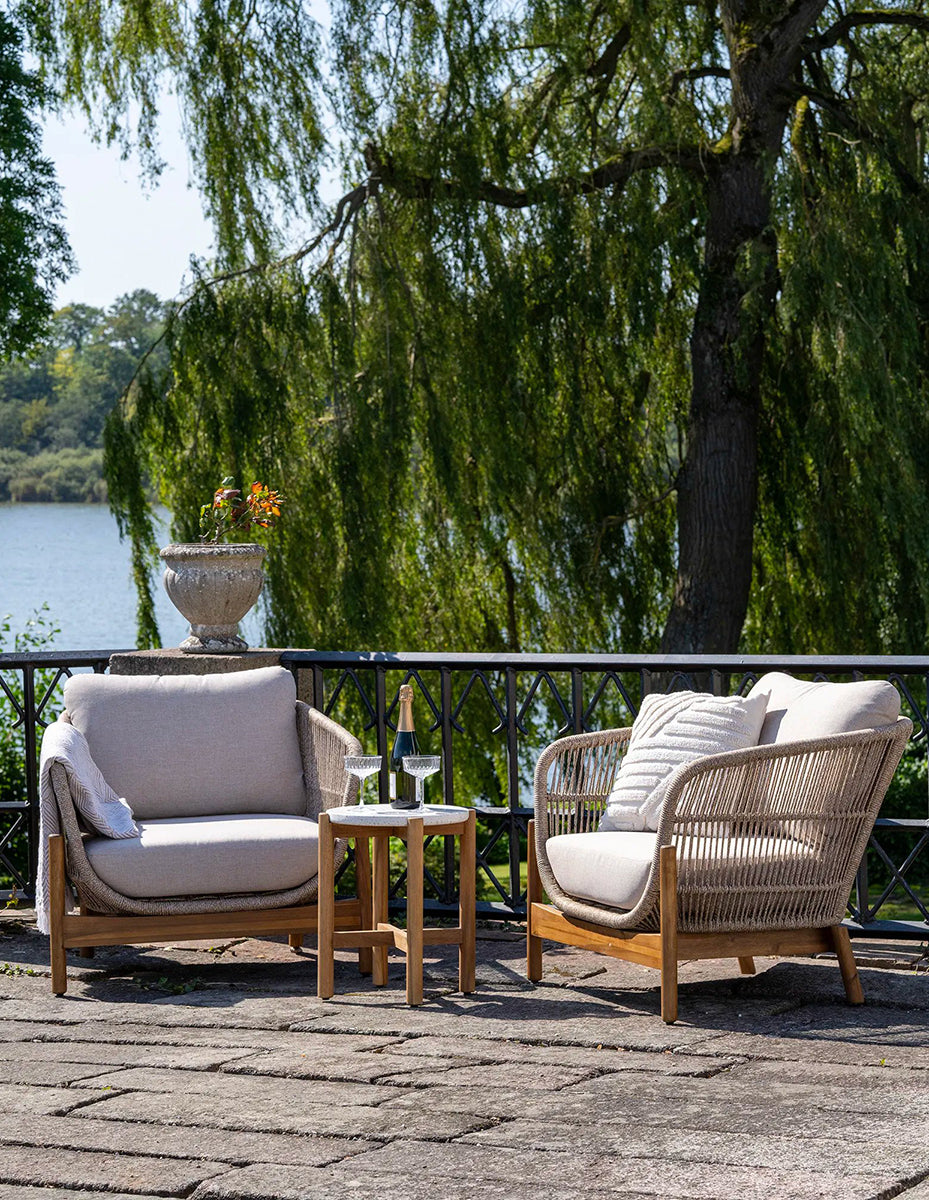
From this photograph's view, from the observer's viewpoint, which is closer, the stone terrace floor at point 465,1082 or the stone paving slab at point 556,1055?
the stone terrace floor at point 465,1082

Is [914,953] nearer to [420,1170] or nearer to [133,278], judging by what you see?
[420,1170]

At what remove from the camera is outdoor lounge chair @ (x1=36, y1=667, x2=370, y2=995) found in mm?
4695

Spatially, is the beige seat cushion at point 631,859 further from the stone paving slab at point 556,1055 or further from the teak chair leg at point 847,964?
the stone paving slab at point 556,1055

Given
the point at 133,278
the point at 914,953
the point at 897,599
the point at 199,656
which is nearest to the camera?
the point at 914,953

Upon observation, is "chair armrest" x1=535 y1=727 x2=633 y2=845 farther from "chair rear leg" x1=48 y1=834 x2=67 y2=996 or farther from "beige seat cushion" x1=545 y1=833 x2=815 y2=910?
"chair rear leg" x1=48 y1=834 x2=67 y2=996

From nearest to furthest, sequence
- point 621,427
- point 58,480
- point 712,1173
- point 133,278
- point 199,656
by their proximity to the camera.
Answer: point 712,1173 < point 199,656 < point 621,427 < point 133,278 < point 58,480

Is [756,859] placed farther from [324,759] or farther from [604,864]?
[324,759]

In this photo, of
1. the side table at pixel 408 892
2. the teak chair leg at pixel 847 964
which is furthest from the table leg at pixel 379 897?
the teak chair leg at pixel 847 964

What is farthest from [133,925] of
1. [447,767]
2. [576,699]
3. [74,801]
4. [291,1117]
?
[576,699]

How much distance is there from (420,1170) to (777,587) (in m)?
6.22

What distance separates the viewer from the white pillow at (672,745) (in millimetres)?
4617

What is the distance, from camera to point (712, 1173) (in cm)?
294

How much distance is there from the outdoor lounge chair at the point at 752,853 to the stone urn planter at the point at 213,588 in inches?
70.5

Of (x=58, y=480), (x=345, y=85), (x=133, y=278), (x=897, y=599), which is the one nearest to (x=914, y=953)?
(x=897, y=599)
